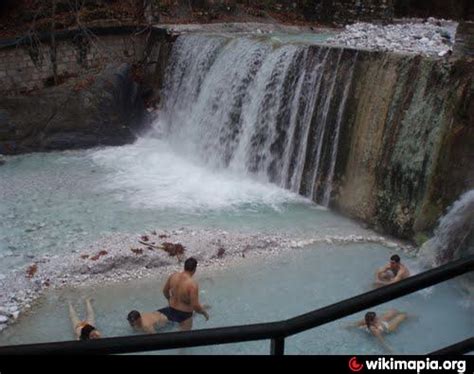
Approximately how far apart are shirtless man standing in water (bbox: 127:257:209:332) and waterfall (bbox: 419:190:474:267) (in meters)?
3.54

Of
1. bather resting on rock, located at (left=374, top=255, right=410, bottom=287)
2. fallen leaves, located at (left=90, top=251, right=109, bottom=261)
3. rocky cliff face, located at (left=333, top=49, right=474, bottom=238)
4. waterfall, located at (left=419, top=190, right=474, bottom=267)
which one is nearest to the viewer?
bather resting on rock, located at (left=374, top=255, right=410, bottom=287)

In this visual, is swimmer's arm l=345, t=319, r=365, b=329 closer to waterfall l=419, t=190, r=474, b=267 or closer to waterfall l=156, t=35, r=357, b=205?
waterfall l=419, t=190, r=474, b=267

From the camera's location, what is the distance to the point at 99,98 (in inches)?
545

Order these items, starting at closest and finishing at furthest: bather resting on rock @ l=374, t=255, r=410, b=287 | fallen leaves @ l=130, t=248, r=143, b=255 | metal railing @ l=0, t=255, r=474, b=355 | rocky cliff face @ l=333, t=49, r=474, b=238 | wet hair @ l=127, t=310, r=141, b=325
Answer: metal railing @ l=0, t=255, r=474, b=355 → wet hair @ l=127, t=310, r=141, b=325 → bather resting on rock @ l=374, t=255, r=410, b=287 → fallen leaves @ l=130, t=248, r=143, b=255 → rocky cliff face @ l=333, t=49, r=474, b=238

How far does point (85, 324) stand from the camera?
5.50 metres

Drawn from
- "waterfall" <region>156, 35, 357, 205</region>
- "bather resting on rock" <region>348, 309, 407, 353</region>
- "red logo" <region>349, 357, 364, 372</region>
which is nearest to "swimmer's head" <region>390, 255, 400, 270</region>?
"bather resting on rock" <region>348, 309, 407, 353</region>

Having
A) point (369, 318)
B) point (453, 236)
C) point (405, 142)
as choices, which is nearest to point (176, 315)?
point (369, 318)

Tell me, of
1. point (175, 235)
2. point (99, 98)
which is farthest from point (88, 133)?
point (175, 235)

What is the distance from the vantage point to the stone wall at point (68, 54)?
14359mm

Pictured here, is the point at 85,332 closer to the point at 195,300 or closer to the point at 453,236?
the point at 195,300

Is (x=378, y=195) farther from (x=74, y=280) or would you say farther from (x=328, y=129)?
(x=74, y=280)

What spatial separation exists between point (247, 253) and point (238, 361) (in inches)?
250

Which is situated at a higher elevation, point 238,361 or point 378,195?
point 238,361

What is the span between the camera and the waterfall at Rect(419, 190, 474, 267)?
6.89 meters
